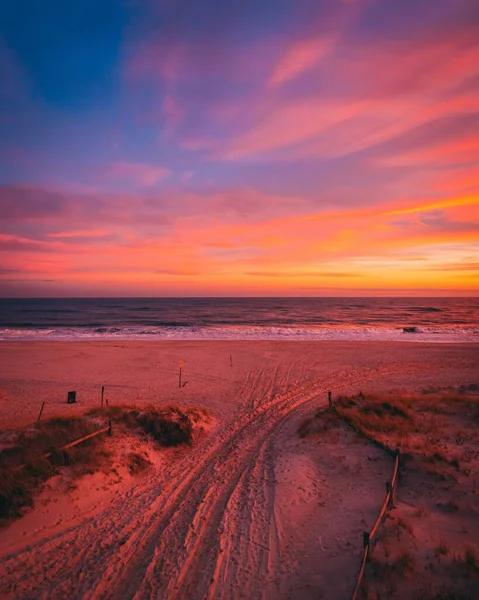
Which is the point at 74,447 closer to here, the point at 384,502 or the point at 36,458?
the point at 36,458

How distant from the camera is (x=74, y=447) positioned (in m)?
10.1

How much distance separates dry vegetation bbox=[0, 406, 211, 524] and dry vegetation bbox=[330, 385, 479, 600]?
698cm

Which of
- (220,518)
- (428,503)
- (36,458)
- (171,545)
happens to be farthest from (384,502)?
(36,458)

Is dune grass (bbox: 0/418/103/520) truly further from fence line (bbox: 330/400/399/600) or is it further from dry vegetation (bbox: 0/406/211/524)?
fence line (bbox: 330/400/399/600)

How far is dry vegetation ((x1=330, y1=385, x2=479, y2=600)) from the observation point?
18.4 feet

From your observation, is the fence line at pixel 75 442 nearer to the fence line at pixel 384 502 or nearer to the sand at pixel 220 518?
the sand at pixel 220 518

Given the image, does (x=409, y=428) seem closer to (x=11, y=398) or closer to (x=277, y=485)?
(x=277, y=485)

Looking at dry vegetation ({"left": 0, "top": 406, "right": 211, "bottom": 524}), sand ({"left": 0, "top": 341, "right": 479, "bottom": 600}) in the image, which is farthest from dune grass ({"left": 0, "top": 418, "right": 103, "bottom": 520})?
sand ({"left": 0, "top": 341, "right": 479, "bottom": 600})

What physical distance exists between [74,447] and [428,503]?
10.2 metres

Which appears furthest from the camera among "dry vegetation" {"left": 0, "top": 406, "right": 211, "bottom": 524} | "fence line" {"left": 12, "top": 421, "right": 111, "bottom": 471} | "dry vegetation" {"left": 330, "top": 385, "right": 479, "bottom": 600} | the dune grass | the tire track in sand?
→ "fence line" {"left": 12, "top": 421, "right": 111, "bottom": 471}

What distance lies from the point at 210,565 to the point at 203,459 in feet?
14.9

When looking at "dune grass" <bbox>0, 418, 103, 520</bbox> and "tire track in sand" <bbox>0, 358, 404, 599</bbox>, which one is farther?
"dune grass" <bbox>0, 418, 103, 520</bbox>

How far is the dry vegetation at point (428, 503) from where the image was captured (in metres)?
5.61

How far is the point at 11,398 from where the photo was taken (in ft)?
58.7
